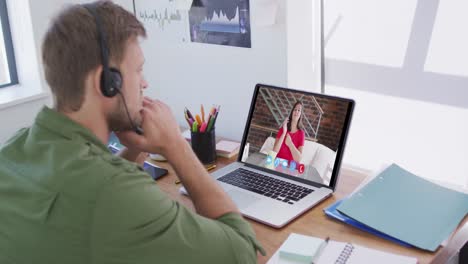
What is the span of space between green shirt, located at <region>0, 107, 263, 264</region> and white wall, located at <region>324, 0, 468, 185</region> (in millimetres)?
849

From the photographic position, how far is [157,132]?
119cm

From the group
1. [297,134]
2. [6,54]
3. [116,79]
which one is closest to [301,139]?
[297,134]

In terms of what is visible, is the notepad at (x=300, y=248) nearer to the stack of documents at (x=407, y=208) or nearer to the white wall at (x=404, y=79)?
the stack of documents at (x=407, y=208)

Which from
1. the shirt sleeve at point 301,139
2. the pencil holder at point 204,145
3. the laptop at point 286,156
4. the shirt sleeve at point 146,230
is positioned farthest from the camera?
the pencil holder at point 204,145

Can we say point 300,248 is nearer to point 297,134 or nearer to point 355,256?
point 355,256

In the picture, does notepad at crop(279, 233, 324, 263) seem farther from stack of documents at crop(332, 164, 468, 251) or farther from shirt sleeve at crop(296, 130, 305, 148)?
shirt sleeve at crop(296, 130, 305, 148)

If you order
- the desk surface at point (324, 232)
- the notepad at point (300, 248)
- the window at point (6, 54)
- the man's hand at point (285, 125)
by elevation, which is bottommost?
the desk surface at point (324, 232)

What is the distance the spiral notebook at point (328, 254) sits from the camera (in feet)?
3.55

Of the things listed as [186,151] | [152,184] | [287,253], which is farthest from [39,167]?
[287,253]

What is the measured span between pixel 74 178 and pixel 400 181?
82 cm

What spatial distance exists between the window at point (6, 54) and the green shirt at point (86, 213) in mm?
1348

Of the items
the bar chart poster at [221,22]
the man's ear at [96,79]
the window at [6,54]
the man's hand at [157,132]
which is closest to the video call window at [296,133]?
the bar chart poster at [221,22]

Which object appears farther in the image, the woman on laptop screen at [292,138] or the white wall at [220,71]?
the white wall at [220,71]

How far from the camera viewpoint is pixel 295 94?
1.49 m
